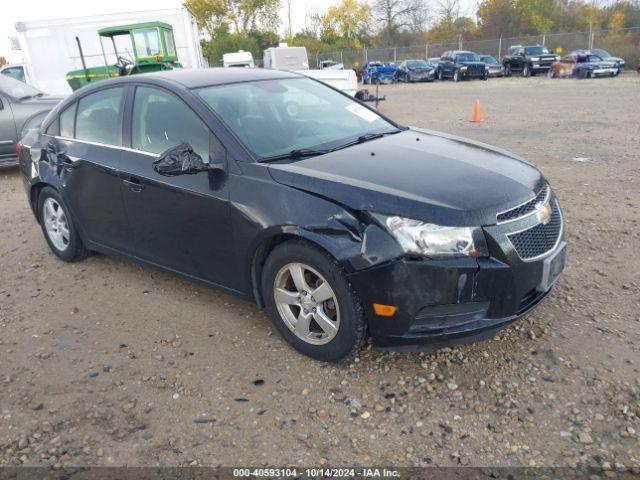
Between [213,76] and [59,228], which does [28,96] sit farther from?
[213,76]

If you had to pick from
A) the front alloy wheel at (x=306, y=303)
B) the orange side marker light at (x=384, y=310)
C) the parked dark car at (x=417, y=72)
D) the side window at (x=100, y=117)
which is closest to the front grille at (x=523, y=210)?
the orange side marker light at (x=384, y=310)

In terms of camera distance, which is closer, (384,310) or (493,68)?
(384,310)

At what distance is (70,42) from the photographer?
17.5 m

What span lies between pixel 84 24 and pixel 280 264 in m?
17.2

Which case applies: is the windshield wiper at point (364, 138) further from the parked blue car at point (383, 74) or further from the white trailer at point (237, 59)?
the parked blue car at point (383, 74)

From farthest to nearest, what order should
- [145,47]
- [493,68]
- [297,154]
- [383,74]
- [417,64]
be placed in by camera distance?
[383,74] → [417,64] → [493,68] → [145,47] → [297,154]

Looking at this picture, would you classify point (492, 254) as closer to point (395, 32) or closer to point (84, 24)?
point (84, 24)

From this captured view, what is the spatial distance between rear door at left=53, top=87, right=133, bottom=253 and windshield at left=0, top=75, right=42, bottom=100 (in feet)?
17.6

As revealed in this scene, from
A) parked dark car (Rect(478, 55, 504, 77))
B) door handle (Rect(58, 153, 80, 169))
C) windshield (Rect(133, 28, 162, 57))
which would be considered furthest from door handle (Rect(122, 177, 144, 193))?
parked dark car (Rect(478, 55, 504, 77))

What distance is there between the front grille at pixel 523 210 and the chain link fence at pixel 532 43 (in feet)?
105

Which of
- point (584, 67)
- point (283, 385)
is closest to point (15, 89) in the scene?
point (283, 385)

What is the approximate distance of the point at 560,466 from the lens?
239 cm

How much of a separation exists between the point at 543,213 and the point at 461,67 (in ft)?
96.3

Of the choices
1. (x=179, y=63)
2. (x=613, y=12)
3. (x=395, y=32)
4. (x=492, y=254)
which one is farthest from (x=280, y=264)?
(x=395, y=32)
